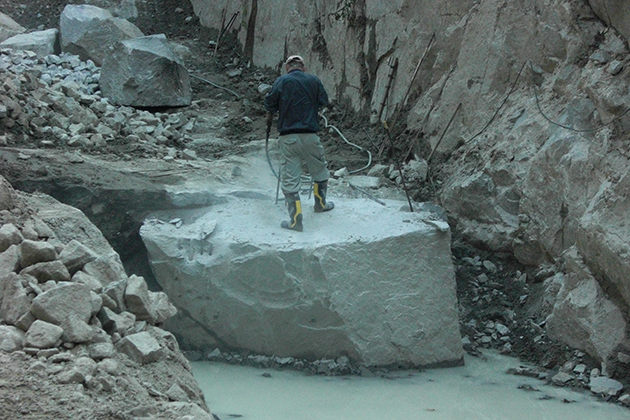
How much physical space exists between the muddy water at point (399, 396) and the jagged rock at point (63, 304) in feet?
5.54

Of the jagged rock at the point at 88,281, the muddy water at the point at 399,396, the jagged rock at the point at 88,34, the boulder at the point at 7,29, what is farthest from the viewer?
the boulder at the point at 7,29

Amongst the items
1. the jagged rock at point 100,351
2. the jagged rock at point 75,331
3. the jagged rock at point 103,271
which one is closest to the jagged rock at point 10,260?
the jagged rock at point 103,271

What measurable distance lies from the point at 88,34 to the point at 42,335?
823cm

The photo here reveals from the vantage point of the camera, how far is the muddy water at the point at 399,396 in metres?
4.82

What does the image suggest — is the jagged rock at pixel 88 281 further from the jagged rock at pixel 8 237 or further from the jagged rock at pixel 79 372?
the jagged rock at pixel 79 372

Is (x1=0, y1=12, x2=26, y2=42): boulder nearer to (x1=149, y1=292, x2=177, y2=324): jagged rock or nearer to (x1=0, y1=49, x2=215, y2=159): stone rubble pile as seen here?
(x1=0, y1=49, x2=215, y2=159): stone rubble pile

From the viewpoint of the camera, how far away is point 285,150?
619cm

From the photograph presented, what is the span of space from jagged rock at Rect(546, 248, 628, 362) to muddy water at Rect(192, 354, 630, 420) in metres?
0.40

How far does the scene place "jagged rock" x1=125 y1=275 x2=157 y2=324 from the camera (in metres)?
3.70

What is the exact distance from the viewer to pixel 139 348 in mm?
3348

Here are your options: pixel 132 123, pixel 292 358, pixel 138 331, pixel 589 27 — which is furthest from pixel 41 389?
pixel 132 123

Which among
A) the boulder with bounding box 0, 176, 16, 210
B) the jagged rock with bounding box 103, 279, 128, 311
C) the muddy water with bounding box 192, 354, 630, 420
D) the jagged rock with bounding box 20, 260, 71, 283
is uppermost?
the boulder with bounding box 0, 176, 16, 210

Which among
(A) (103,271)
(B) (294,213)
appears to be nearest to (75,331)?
(A) (103,271)

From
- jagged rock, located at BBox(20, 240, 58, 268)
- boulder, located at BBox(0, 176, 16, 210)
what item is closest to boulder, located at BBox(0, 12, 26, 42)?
boulder, located at BBox(0, 176, 16, 210)
